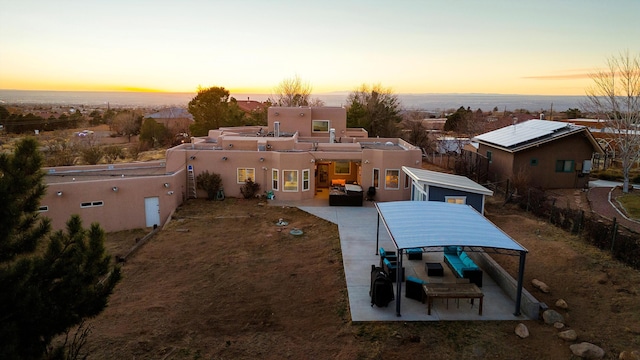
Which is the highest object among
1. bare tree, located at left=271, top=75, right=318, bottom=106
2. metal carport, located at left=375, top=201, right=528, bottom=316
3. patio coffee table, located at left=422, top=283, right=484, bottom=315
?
bare tree, located at left=271, top=75, right=318, bottom=106

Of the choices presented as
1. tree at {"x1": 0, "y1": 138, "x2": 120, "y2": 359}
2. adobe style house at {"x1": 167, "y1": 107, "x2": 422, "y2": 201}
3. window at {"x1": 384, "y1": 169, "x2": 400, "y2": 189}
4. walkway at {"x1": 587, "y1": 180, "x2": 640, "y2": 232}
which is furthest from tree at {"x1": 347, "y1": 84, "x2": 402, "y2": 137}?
tree at {"x1": 0, "y1": 138, "x2": 120, "y2": 359}

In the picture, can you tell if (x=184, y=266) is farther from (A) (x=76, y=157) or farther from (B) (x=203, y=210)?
(A) (x=76, y=157)

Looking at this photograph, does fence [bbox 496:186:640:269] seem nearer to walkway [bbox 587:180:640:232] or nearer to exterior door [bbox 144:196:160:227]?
walkway [bbox 587:180:640:232]

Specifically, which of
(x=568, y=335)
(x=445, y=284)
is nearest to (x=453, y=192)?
(x=445, y=284)

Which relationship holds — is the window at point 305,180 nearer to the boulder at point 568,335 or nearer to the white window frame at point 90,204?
the white window frame at point 90,204

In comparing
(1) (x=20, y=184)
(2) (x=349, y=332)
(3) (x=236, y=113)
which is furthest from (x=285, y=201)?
(3) (x=236, y=113)

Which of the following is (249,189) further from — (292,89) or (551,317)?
(292,89)
